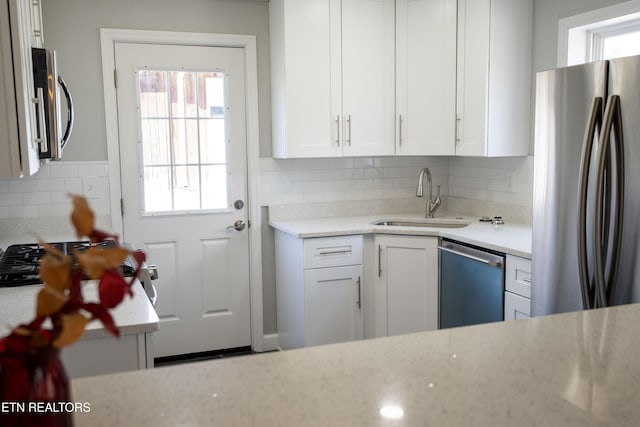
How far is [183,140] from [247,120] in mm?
424

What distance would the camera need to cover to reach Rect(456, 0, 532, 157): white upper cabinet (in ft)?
11.5

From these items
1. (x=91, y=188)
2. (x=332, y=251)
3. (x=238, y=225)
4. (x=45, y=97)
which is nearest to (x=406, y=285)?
(x=332, y=251)

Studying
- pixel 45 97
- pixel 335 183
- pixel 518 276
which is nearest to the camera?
pixel 45 97

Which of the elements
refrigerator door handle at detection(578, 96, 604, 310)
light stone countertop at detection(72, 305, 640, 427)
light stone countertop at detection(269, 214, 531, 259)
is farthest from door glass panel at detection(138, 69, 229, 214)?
light stone countertop at detection(72, 305, 640, 427)

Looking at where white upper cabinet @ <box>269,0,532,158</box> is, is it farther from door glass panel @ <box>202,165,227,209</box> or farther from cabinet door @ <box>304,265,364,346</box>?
cabinet door @ <box>304,265,364,346</box>

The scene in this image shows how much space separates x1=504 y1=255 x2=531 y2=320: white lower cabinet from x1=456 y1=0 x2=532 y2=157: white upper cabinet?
3.02 ft

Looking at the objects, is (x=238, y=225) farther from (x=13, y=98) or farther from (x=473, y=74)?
(x=13, y=98)

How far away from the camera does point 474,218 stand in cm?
405

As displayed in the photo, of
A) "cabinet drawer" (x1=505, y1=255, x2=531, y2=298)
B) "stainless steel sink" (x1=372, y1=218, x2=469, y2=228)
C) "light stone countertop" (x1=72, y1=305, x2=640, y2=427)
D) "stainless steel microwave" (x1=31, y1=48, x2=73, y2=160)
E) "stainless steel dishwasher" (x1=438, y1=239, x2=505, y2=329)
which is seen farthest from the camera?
"stainless steel sink" (x1=372, y1=218, x2=469, y2=228)

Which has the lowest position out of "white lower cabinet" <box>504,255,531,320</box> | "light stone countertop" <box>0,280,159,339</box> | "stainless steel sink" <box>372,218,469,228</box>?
"white lower cabinet" <box>504,255,531,320</box>

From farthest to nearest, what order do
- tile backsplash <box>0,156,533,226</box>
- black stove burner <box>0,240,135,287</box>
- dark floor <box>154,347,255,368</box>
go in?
1. dark floor <box>154,347,255,368</box>
2. tile backsplash <box>0,156,533,226</box>
3. black stove burner <box>0,240,135,287</box>

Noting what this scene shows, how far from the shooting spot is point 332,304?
3584 millimetres

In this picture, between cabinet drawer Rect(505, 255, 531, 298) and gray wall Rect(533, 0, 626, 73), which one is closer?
cabinet drawer Rect(505, 255, 531, 298)

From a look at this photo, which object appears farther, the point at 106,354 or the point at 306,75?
the point at 306,75
